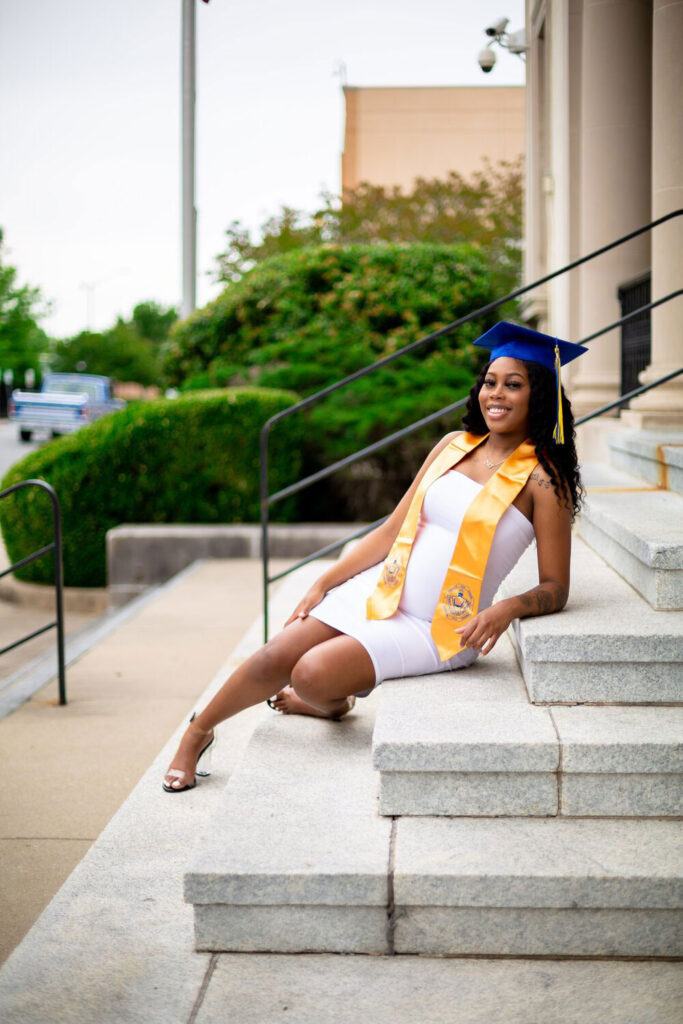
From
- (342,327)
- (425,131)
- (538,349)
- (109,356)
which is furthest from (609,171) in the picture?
(109,356)

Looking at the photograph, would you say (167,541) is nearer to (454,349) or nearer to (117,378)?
(454,349)

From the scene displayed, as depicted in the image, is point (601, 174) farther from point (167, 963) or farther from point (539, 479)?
point (167, 963)

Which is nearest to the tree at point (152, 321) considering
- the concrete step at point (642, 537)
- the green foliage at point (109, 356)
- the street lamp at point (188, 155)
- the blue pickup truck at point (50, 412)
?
the green foliage at point (109, 356)

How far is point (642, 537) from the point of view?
3.61 metres

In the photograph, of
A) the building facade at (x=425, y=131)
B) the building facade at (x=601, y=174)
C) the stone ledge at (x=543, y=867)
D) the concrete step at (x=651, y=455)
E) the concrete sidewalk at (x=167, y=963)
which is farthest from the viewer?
the building facade at (x=425, y=131)

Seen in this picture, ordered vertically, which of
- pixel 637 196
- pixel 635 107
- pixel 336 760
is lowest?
pixel 336 760

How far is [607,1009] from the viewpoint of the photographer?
8.13 feet

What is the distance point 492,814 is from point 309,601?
100 cm

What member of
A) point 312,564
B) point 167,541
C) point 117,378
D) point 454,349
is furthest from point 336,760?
point 117,378

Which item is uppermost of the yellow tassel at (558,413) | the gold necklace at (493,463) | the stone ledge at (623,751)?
the yellow tassel at (558,413)

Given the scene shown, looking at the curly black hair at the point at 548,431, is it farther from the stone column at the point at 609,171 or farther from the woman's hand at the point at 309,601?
the stone column at the point at 609,171

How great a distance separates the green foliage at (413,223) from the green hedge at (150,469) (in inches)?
524

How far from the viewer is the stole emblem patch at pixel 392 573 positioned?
11.3 feet

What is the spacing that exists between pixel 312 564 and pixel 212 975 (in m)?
5.52
